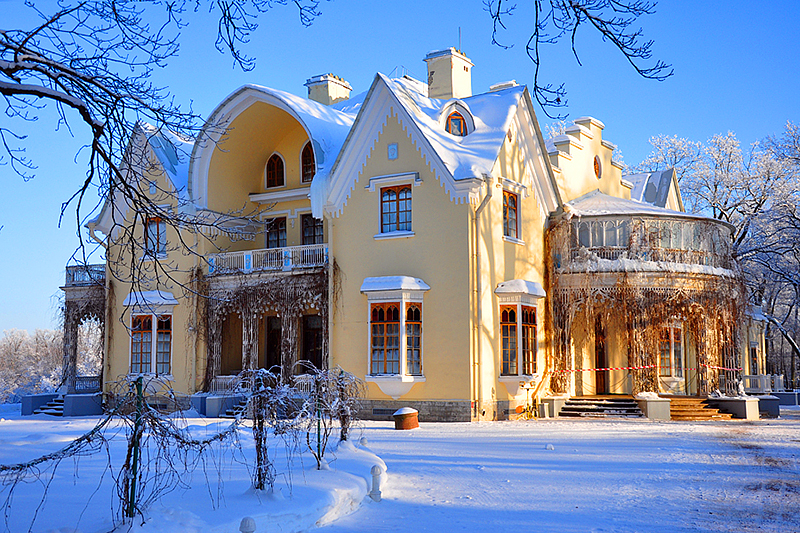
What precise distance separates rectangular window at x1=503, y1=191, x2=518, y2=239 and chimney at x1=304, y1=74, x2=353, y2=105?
938 cm

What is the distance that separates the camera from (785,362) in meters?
60.6

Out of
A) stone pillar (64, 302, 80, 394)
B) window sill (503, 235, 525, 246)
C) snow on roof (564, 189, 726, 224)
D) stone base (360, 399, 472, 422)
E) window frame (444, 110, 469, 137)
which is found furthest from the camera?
stone pillar (64, 302, 80, 394)

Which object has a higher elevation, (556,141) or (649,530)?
(556,141)

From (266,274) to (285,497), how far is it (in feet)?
52.4

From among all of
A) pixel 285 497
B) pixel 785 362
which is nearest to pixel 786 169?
pixel 785 362

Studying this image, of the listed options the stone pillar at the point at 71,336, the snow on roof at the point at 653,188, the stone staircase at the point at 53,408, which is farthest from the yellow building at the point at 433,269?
the snow on roof at the point at 653,188

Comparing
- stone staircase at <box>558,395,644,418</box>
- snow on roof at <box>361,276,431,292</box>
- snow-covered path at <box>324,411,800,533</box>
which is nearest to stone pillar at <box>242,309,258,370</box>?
snow on roof at <box>361,276,431,292</box>

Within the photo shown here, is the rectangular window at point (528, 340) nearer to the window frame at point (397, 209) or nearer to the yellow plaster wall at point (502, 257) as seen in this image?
the yellow plaster wall at point (502, 257)

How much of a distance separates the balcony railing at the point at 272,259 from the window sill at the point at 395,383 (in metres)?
4.07

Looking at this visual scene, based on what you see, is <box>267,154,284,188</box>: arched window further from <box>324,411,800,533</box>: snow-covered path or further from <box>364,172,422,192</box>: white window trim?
<box>324,411,800,533</box>: snow-covered path

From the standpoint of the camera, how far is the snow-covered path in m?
8.02

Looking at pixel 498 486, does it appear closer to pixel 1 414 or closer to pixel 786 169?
pixel 1 414

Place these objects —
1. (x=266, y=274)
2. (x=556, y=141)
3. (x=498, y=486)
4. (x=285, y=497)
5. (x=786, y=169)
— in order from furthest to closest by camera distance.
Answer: (x=786, y=169) < (x=556, y=141) < (x=266, y=274) < (x=498, y=486) < (x=285, y=497)

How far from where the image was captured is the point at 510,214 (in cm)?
2230
